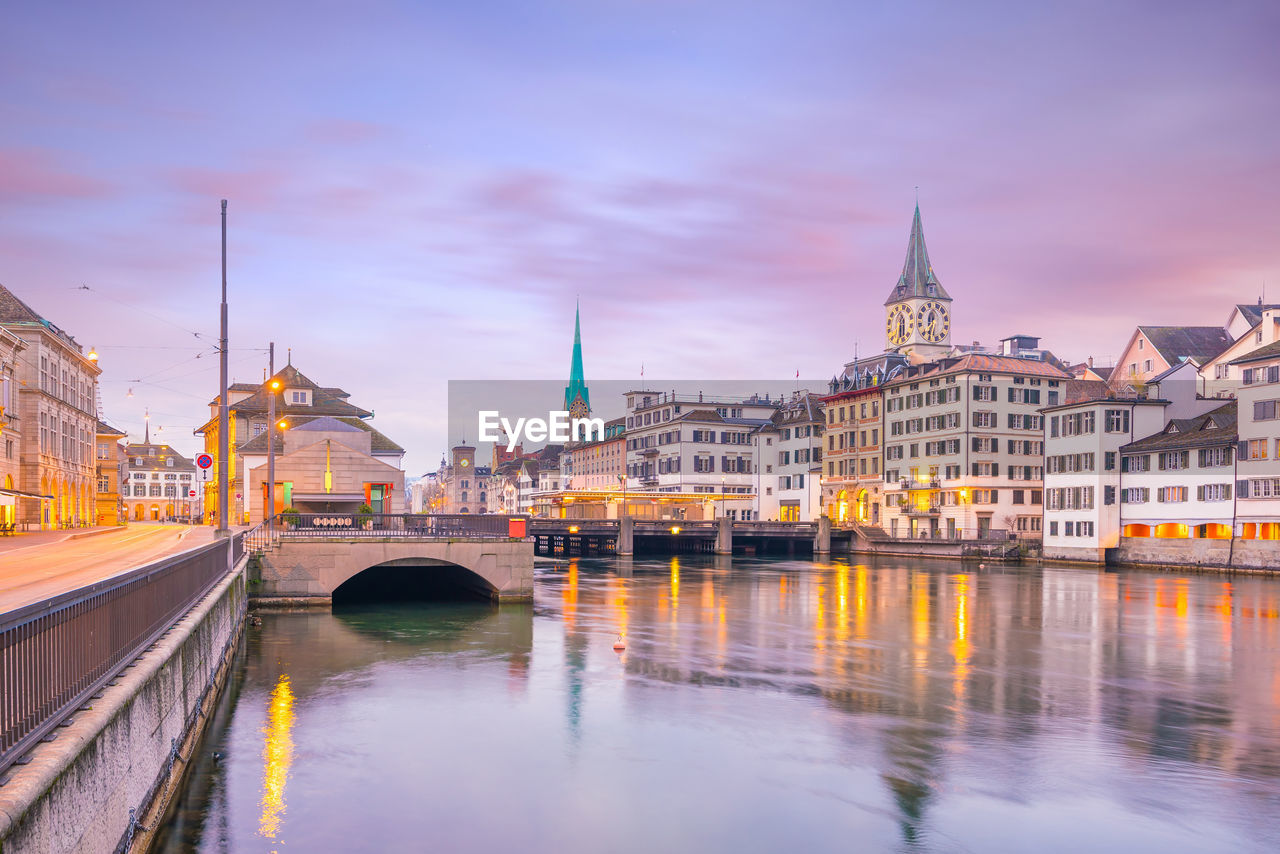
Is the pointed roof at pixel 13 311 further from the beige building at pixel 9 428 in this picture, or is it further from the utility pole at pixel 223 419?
the utility pole at pixel 223 419

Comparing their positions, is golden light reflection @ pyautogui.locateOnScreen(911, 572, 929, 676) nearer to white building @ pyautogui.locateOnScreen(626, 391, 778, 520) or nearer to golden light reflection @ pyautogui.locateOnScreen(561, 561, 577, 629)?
golden light reflection @ pyautogui.locateOnScreen(561, 561, 577, 629)

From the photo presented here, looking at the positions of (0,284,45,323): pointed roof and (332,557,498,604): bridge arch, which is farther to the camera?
(0,284,45,323): pointed roof

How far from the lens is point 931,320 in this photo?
186750 mm

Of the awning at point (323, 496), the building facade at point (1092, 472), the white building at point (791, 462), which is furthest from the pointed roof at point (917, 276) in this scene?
the awning at point (323, 496)

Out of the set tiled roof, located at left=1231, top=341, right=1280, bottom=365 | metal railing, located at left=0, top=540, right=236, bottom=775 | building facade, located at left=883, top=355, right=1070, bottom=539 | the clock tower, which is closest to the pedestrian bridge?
metal railing, located at left=0, top=540, right=236, bottom=775

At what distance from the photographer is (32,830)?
9.13 meters

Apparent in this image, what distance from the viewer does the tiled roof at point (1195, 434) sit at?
82000 mm

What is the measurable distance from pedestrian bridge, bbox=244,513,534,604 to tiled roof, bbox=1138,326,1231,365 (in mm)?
86166

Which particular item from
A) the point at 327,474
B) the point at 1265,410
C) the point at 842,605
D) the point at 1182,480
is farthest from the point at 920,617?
the point at 1182,480

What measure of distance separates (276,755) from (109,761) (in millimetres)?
10204

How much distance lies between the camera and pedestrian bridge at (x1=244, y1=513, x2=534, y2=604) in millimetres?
46250

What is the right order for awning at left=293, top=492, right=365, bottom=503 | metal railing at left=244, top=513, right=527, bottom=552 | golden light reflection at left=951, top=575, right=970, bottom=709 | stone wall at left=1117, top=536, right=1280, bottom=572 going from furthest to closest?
stone wall at left=1117, top=536, right=1280, bottom=572 → awning at left=293, top=492, right=365, bottom=503 → metal railing at left=244, top=513, right=527, bottom=552 → golden light reflection at left=951, top=575, right=970, bottom=709

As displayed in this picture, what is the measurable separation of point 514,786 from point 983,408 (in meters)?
93.0

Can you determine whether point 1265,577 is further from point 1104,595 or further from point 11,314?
point 11,314
